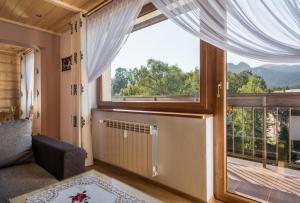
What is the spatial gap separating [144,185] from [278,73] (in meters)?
1.75

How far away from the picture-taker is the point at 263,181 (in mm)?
1843

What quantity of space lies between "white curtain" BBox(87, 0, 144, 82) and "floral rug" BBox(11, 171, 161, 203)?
1596 mm

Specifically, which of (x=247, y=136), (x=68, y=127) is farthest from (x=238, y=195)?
(x=68, y=127)

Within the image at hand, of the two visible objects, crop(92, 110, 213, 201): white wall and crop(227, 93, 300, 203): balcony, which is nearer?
crop(227, 93, 300, 203): balcony

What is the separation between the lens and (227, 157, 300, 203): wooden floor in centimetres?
172

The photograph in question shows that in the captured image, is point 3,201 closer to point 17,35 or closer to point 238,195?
point 238,195

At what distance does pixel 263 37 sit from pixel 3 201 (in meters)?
1.95

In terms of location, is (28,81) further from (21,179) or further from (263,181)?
(263,181)

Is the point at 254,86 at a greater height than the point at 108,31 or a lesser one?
lesser

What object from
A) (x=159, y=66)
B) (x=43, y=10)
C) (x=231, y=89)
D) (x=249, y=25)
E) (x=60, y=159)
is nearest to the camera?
(x=249, y=25)

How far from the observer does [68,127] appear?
3174mm

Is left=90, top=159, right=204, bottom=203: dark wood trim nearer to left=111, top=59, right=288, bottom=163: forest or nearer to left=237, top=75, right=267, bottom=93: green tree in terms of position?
left=111, top=59, right=288, bottom=163: forest

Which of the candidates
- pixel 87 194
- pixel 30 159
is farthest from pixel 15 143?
pixel 87 194

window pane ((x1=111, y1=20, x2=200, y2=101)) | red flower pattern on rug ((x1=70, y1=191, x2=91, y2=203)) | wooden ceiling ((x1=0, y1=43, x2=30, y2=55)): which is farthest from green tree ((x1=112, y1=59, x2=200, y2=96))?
wooden ceiling ((x1=0, y1=43, x2=30, y2=55))
